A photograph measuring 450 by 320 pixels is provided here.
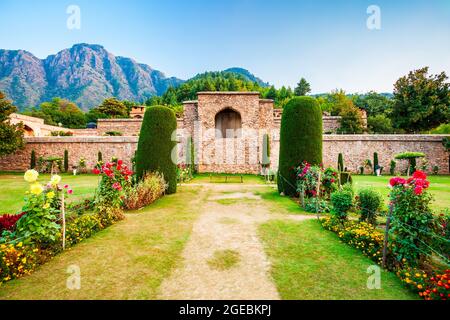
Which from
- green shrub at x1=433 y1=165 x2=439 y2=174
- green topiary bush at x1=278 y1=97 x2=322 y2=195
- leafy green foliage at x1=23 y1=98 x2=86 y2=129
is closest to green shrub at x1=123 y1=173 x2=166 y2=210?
Result: green topiary bush at x1=278 y1=97 x2=322 y2=195

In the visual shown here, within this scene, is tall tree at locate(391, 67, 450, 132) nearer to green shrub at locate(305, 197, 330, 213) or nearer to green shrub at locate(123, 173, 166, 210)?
green shrub at locate(305, 197, 330, 213)

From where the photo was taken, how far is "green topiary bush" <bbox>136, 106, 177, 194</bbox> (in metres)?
10.1

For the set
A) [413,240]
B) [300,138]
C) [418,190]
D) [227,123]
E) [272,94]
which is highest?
[272,94]

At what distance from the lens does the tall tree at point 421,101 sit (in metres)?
26.4

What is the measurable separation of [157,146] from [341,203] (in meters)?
7.45

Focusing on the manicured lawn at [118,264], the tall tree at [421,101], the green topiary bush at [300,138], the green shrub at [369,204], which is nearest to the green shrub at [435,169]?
the tall tree at [421,101]

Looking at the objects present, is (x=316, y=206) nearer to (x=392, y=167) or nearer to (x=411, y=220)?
(x=411, y=220)

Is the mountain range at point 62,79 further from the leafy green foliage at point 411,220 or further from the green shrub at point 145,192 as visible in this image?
the leafy green foliage at point 411,220

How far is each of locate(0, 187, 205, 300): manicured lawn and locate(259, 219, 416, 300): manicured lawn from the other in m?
1.86

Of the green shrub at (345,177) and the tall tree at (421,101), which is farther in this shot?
the tall tree at (421,101)

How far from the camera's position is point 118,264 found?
13.2 ft

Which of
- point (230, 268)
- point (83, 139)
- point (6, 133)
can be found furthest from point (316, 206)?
point (6, 133)

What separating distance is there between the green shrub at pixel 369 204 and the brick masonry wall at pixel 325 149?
14.4 metres

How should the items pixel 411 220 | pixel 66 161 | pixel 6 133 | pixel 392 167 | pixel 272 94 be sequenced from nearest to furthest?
pixel 411 220
pixel 6 133
pixel 392 167
pixel 66 161
pixel 272 94
